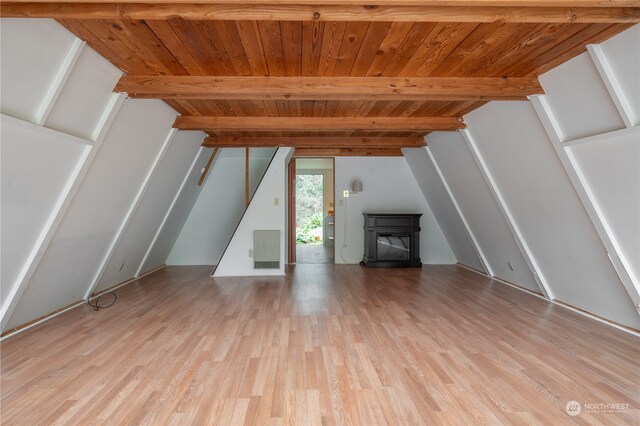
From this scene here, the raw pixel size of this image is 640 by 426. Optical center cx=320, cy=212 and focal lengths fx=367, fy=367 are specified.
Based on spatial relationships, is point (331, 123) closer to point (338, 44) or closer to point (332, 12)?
point (338, 44)

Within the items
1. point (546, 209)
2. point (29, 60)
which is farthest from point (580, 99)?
point (29, 60)

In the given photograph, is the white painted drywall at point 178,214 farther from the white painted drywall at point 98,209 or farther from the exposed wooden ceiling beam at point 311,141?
the white painted drywall at point 98,209

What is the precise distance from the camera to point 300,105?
4.27 metres

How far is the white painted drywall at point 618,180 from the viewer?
2662mm

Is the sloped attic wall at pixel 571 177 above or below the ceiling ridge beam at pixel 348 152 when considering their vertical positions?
below

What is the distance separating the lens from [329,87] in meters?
3.34

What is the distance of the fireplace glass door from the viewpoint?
700cm

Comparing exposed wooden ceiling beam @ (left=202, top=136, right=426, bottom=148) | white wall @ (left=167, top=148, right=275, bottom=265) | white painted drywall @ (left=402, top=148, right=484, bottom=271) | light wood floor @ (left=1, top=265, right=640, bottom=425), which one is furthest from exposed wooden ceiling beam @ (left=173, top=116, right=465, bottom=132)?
white wall @ (left=167, top=148, right=275, bottom=265)

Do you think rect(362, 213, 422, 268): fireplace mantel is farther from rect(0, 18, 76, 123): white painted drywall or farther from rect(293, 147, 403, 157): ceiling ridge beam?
rect(0, 18, 76, 123): white painted drywall

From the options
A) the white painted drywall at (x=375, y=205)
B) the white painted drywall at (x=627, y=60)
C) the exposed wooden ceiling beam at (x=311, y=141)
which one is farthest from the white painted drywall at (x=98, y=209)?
the white painted drywall at (x=375, y=205)

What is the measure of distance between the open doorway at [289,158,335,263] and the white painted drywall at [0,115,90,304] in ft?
23.5

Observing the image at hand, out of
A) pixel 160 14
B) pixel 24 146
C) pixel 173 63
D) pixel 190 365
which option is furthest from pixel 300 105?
pixel 190 365

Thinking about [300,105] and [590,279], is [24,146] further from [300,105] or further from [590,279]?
[590,279]

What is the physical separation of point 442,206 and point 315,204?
5.15 meters
